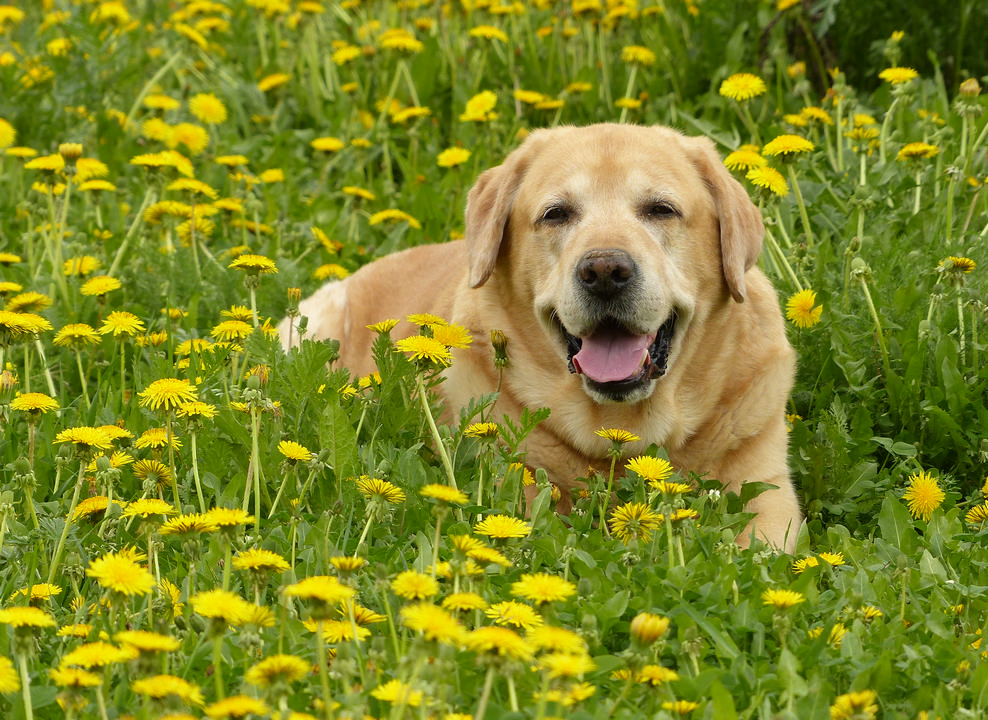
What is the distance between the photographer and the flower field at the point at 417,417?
230 cm

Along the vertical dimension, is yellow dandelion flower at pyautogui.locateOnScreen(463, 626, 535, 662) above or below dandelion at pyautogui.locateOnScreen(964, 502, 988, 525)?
above

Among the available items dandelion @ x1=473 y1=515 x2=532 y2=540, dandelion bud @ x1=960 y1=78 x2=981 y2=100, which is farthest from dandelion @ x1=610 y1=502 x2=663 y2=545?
dandelion bud @ x1=960 y1=78 x2=981 y2=100

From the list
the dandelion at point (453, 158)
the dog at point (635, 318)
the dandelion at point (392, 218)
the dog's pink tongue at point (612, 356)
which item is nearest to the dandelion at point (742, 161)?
the dog at point (635, 318)

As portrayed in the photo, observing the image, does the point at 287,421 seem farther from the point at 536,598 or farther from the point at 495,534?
the point at 536,598

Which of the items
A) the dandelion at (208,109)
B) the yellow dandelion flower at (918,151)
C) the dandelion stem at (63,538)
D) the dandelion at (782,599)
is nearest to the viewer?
the dandelion at (782,599)

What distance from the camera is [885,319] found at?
4.33 meters

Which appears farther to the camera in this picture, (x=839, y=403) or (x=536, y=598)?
(x=839, y=403)

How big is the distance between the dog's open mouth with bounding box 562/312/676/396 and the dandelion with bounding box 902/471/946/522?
80 centimetres

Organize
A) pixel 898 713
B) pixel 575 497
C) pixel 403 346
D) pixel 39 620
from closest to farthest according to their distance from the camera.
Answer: pixel 39 620 → pixel 898 713 → pixel 403 346 → pixel 575 497

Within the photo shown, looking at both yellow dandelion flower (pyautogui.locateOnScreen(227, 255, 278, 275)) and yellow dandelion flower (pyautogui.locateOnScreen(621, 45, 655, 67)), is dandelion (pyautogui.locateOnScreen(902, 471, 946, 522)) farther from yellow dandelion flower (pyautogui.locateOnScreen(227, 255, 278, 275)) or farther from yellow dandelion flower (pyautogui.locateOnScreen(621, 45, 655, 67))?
yellow dandelion flower (pyautogui.locateOnScreen(621, 45, 655, 67))

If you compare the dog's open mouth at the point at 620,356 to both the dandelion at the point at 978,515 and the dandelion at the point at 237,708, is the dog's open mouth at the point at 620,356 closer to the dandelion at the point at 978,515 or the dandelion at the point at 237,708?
the dandelion at the point at 978,515

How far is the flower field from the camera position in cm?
230

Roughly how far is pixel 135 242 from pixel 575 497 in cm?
259

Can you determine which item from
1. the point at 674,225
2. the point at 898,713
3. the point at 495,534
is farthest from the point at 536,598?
the point at 674,225
